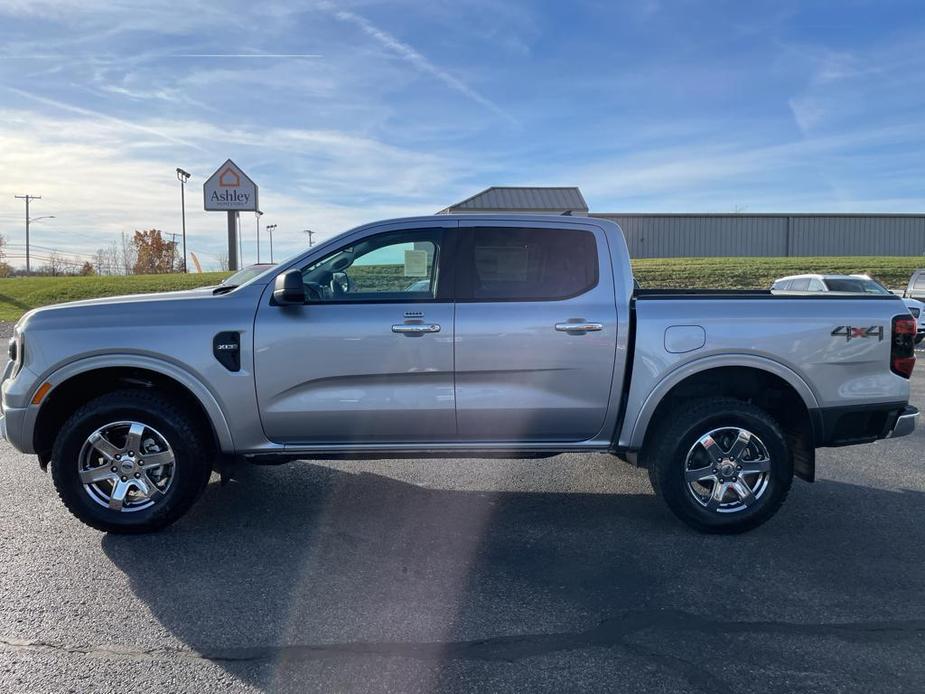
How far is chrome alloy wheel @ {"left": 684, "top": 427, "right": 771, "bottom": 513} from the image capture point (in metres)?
4.62

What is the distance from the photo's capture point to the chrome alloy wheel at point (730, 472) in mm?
4617

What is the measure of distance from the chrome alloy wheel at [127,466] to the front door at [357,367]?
702 millimetres

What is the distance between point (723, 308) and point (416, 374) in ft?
6.46

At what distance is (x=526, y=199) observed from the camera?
49.2 meters

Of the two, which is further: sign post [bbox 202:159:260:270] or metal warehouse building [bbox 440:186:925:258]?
metal warehouse building [bbox 440:186:925:258]

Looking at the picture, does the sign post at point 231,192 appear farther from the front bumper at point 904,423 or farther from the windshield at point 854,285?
the front bumper at point 904,423

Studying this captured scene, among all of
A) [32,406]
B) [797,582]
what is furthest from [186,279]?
[797,582]

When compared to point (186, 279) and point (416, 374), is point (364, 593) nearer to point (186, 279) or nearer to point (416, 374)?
point (416, 374)

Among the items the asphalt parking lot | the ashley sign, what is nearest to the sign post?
the ashley sign

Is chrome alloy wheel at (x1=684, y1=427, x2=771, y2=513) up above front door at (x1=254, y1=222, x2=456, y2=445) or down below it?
below

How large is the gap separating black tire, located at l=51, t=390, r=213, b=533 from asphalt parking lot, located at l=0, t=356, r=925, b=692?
0.15 meters

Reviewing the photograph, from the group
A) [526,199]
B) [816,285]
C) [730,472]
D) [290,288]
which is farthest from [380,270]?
[526,199]

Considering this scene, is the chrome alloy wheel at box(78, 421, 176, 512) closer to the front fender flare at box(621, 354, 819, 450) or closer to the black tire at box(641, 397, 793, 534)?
the front fender flare at box(621, 354, 819, 450)

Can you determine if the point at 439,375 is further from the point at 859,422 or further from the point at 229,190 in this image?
the point at 229,190
